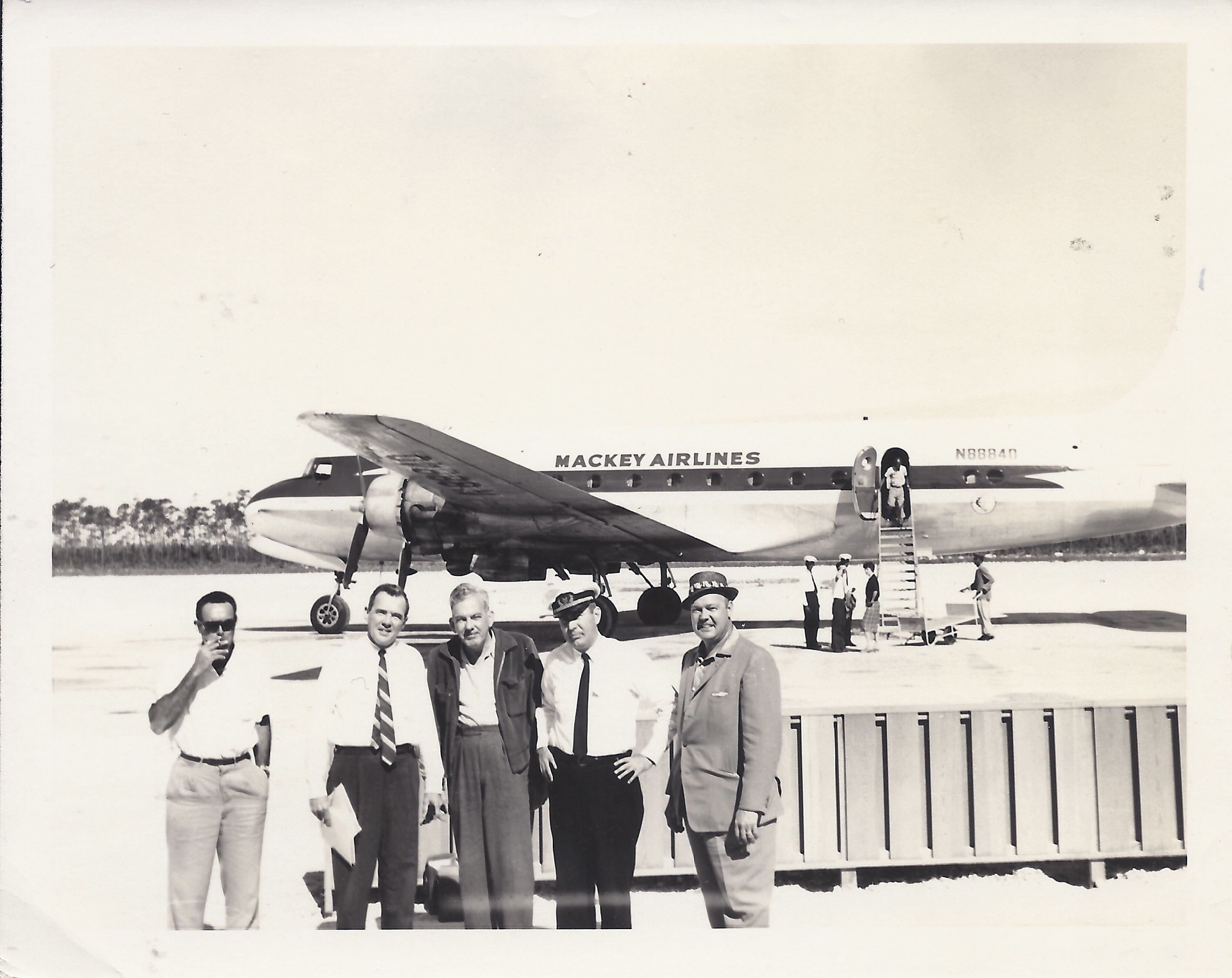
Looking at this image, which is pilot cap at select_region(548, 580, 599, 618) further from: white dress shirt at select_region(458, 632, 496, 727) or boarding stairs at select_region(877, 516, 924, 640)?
boarding stairs at select_region(877, 516, 924, 640)

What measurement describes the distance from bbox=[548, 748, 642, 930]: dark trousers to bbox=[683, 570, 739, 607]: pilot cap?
938 millimetres

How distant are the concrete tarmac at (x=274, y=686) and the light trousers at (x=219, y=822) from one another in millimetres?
508

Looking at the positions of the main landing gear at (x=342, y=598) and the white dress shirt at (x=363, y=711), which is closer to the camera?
the white dress shirt at (x=363, y=711)

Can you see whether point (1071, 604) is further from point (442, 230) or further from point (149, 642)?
point (149, 642)

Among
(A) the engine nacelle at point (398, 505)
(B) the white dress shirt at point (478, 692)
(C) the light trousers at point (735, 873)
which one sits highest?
(A) the engine nacelle at point (398, 505)

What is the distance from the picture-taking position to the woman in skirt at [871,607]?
9.36 metres

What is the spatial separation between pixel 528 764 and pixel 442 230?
3.93 metres

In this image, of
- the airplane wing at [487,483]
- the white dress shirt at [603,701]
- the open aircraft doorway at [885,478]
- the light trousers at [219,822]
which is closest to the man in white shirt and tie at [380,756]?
the light trousers at [219,822]

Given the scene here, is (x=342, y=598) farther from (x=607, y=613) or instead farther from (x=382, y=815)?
(x=382, y=815)

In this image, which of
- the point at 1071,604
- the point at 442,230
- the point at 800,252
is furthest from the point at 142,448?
the point at 1071,604

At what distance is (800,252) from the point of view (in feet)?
20.0

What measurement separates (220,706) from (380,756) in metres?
1.04

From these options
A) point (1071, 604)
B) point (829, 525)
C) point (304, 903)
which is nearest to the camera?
point (304, 903)

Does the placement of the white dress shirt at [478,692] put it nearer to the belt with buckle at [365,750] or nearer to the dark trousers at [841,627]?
the belt with buckle at [365,750]
